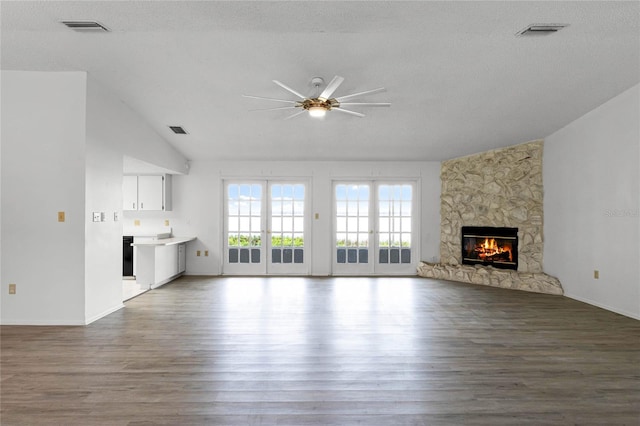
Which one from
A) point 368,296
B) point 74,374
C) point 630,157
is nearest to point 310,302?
point 368,296

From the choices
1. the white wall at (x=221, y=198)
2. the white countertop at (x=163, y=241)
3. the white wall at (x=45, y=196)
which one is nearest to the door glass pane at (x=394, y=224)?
the white wall at (x=221, y=198)

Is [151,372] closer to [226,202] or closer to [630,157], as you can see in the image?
[226,202]

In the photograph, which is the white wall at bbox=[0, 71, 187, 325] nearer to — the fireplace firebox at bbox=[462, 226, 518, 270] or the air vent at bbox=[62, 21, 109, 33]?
the air vent at bbox=[62, 21, 109, 33]

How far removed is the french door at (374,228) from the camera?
7.91m

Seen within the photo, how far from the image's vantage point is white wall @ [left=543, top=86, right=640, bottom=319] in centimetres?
474

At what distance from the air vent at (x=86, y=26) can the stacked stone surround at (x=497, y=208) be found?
6534 millimetres

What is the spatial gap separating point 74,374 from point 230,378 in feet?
4.27

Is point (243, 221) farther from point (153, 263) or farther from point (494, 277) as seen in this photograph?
point (494, 277)

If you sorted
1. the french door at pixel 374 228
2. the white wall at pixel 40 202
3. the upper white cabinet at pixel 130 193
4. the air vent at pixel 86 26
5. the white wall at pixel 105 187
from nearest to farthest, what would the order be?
1. the air vent at pixel 86 26
2. the white wall at pixel 40 202
3. the white wall at pixel 105 187
4. the upper white cabinet at pixel 130 193
5. the french door at pixel 374 228

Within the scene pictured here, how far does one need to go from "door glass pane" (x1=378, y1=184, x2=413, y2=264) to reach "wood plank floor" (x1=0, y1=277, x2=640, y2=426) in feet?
8.82

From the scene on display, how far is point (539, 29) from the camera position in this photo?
11.3 ft

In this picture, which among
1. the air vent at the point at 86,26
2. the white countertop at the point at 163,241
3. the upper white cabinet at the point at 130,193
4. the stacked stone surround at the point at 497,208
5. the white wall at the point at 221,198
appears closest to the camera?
the air vent at the point at 86,26

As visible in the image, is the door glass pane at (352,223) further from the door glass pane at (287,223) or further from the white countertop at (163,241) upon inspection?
the white countertop at (163,241)

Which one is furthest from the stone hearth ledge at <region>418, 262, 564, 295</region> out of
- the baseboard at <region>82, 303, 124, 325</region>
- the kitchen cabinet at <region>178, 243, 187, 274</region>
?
the baseboard at <region>82, 303, 124, 325</region>
